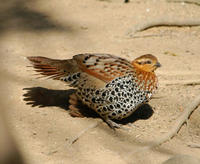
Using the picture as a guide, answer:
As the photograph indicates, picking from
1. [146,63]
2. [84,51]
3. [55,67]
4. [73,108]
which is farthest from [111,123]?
[84,51]

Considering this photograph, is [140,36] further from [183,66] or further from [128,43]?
[183,66]

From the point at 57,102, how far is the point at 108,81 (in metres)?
1.06

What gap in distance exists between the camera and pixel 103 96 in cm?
578

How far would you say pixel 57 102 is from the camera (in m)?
6.48

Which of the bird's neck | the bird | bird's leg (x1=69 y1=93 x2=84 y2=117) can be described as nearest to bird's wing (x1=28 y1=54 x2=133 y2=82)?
the bird

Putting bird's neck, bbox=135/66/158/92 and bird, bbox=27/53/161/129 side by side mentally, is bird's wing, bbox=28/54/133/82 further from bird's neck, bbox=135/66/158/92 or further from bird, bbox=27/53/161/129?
bird's neck, bbox=135/66/158/92

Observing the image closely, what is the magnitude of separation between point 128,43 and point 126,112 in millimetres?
3210

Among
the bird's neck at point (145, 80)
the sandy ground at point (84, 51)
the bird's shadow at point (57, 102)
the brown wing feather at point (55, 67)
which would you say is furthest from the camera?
the bird's shadow at point (57, 102)

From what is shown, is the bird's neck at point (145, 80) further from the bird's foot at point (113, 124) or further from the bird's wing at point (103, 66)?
the bird's foot at point (113, 124)

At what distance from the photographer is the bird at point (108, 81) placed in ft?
19.0

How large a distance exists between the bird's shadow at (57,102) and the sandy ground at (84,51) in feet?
0.05

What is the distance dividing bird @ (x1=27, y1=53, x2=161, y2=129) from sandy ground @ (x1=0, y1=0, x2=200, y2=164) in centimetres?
30

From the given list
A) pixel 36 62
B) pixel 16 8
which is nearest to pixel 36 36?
pixel 16 8

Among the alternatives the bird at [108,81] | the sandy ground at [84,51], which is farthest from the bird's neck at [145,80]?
the sandy ground at [84,51]
